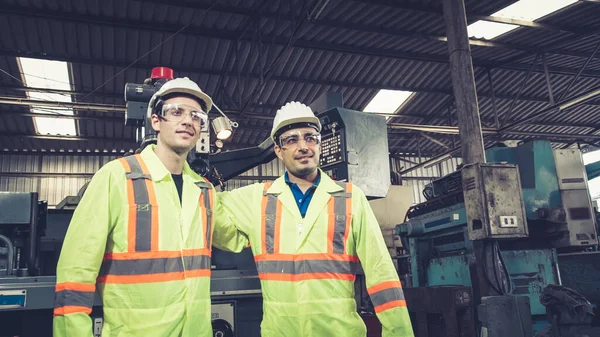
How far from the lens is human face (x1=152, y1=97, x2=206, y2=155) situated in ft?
6.40

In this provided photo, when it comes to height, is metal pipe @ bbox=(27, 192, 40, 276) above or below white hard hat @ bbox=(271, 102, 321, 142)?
below

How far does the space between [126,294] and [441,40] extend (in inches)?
314

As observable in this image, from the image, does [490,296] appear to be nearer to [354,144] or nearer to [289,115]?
[354,144]

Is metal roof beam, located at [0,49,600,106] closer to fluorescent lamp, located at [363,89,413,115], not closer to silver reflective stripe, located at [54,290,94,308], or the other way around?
fluorescent lamp, located at [363,89,413,115]

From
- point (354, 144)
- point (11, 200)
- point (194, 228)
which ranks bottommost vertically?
point (194, 228)

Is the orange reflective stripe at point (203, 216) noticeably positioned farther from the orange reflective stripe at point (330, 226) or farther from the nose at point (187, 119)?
the orange reflective stripe at point (330, 226)

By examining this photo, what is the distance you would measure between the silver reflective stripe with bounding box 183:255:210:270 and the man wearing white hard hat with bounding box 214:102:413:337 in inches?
11.7

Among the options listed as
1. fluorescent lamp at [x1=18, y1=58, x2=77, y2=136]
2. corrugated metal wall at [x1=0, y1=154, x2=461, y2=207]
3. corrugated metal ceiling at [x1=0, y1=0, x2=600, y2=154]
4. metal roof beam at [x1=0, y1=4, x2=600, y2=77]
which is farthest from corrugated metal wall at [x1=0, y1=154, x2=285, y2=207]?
metal roof beam at [x1=0, y1=4, x2=600, y2=77]

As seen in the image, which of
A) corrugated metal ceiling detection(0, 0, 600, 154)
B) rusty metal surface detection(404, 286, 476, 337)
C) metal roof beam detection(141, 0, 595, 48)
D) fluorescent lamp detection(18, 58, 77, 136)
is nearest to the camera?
rusty metal surface detection(404, 286, 476, 337)

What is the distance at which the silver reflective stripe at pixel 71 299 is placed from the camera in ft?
5.14

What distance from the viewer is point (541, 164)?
482 centimetres

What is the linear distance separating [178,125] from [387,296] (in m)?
1.19

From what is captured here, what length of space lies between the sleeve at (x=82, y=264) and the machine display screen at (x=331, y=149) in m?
1.61

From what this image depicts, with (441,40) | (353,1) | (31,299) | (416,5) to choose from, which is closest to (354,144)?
(31,299)
